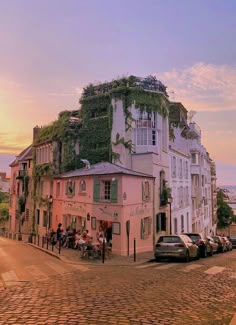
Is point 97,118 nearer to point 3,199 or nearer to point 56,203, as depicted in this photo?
point 56,203

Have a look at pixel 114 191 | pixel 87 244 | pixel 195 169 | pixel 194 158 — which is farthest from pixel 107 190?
pixel 194 158

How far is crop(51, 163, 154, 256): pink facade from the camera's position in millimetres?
22734

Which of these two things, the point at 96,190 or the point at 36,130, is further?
the point at 36,130

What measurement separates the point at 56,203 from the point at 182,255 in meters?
15.7

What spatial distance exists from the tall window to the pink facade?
5.10 m

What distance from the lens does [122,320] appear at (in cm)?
670

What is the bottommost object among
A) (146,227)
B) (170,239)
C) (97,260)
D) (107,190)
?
(97,260)

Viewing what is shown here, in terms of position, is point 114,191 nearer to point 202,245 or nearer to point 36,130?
point 202,245

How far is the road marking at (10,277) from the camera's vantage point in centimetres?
1157

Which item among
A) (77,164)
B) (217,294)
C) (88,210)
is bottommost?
(217,294)

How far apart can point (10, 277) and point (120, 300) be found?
211 inches

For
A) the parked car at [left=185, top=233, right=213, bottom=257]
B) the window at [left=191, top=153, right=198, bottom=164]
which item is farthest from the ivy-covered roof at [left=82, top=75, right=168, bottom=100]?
the parked car at [left=185, top=233, right=213, bottom=257]

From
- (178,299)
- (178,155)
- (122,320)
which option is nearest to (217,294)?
(178,299)

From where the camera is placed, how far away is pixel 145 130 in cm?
3180
